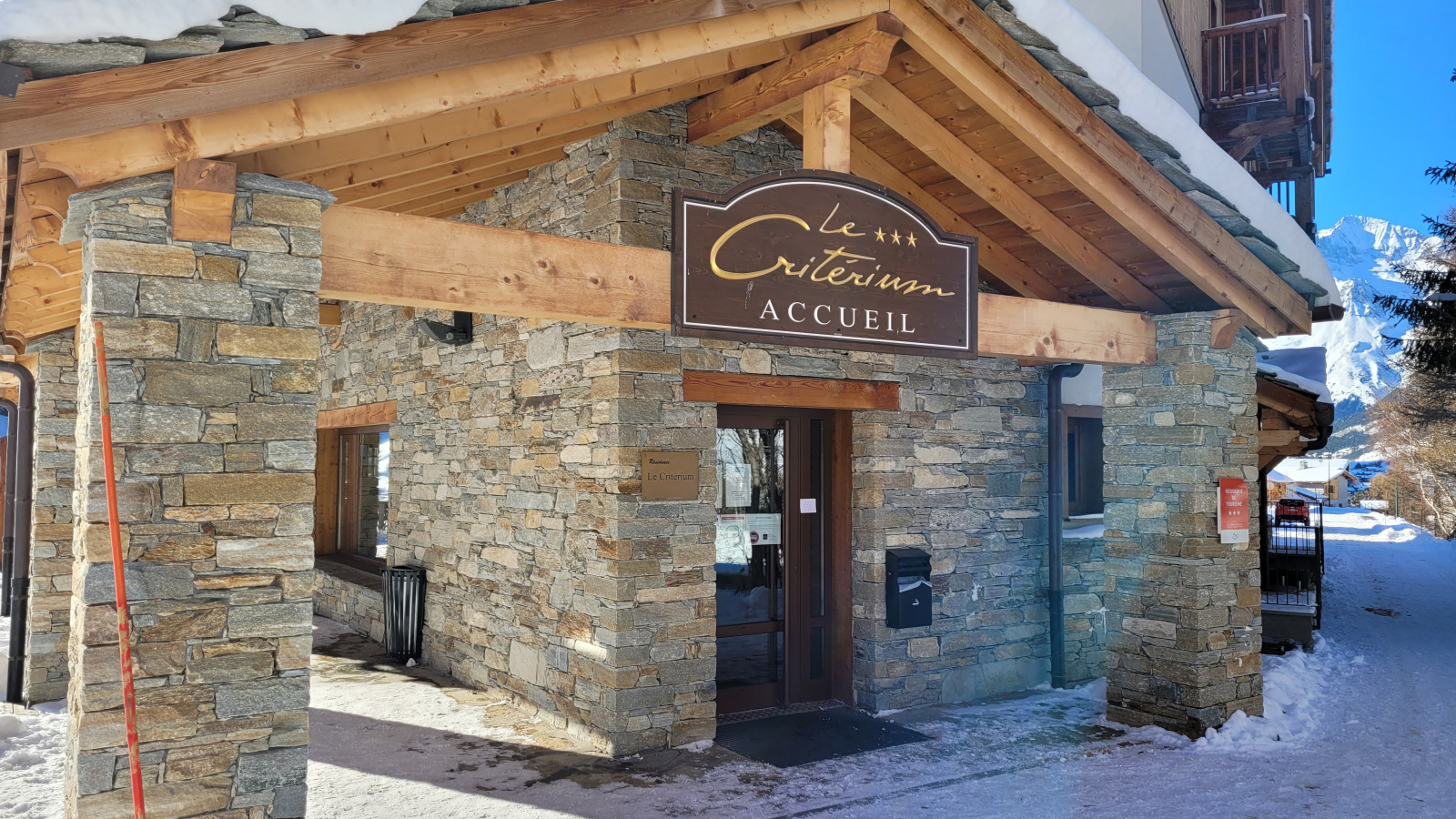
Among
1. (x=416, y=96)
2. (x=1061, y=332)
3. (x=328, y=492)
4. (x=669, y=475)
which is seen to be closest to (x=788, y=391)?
(x=669, y=475)

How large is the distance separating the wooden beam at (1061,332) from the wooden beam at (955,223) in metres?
0.80

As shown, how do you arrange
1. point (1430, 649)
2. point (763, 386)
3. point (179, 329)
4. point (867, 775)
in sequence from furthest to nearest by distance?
point (1430, 649)
point (763, 386)
point (867, 775)
point (179, 329)

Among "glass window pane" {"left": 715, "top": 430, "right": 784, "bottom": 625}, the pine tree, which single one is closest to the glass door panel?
"glass window pane" {"left": 715, "top": 430, "right": 784, "bottom": 625}

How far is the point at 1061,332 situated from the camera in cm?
609

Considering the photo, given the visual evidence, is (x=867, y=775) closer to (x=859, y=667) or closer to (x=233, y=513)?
(x=859, y=667)

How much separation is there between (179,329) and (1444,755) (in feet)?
24.1

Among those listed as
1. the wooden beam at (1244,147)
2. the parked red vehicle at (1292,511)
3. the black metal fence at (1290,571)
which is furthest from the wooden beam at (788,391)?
the parked red vehicle at (1292,511)

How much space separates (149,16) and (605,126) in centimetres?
335

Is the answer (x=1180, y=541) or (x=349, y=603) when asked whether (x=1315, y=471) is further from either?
(x=349, y=603)

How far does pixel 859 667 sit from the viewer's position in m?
7.20

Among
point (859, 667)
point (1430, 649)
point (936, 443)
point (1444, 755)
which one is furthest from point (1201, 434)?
point (1430, 649)

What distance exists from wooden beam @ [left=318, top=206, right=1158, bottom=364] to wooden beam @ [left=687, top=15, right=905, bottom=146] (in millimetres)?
1417

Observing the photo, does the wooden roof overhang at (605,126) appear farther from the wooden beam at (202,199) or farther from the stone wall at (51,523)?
the stone wall at (51,523)

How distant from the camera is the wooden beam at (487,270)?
395 cm
